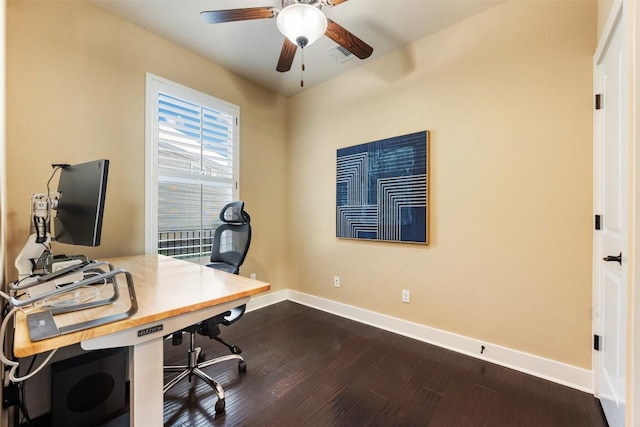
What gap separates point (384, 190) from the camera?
2.65m

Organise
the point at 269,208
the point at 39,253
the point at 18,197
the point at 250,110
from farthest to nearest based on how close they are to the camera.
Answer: the point at 269,208 → the point at 250,110 → the point at 18,197 → the point at 39,253

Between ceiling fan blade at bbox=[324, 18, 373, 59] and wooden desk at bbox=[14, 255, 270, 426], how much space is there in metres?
1.67

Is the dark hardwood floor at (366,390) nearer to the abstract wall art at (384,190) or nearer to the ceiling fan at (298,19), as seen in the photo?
the abstract wall art at (384,190)

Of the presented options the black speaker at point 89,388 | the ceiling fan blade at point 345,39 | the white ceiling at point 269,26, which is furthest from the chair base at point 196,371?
the white ceiling at point 269,26

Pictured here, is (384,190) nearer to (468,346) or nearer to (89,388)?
(468,346)

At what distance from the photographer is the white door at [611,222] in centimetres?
126

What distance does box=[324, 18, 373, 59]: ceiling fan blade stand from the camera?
171 cm

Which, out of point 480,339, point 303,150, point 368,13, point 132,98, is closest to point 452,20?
point 368,13

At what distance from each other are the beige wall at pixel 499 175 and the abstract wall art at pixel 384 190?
100 mm

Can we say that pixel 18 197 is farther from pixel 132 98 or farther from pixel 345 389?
pixel 345 389

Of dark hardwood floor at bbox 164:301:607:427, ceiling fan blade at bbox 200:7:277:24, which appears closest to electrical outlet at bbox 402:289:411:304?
dark hardwood floor at bbox 164:301:607:427

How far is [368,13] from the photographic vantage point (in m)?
2.14

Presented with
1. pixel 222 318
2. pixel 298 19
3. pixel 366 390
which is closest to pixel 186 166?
pixel 222 318

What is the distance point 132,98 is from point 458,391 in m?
3.41
